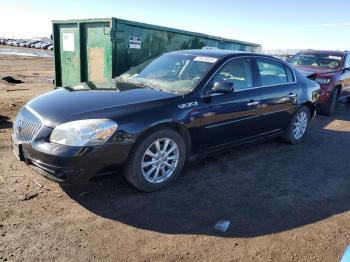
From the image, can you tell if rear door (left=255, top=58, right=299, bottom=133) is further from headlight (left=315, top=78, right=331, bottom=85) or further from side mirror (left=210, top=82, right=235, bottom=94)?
headlight (left=315, top=78, right=331, bottom=85)

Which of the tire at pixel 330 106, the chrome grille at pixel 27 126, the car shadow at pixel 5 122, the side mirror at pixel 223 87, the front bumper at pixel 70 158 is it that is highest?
the side mirror at pixel 223 87

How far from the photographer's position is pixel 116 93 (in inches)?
171

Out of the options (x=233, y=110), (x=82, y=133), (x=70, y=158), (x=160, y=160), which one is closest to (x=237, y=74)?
(x=233, y=110)

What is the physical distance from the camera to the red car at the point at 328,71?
9.53 meters

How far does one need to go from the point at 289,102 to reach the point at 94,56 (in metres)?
4.39

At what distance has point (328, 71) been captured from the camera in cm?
998

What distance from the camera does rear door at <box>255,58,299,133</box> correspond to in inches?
218

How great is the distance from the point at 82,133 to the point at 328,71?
27.6 feet

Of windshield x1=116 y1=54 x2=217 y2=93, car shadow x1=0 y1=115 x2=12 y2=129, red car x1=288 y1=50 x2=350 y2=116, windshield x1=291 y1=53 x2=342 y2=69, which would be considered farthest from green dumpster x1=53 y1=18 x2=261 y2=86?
windshield x1=291 y1=53 x2=342 y2=69

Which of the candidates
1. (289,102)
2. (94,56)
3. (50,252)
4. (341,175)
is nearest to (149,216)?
(50,252)

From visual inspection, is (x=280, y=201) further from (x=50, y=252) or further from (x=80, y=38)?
(x=80, y=38)

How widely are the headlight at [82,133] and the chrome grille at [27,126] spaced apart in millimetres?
278

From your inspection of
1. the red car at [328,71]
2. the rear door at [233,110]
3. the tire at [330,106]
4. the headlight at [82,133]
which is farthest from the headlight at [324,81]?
the headlight at [82,133]

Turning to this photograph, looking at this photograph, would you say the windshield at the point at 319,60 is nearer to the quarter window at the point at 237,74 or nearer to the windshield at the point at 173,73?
the quarter window at the point at 237,74
